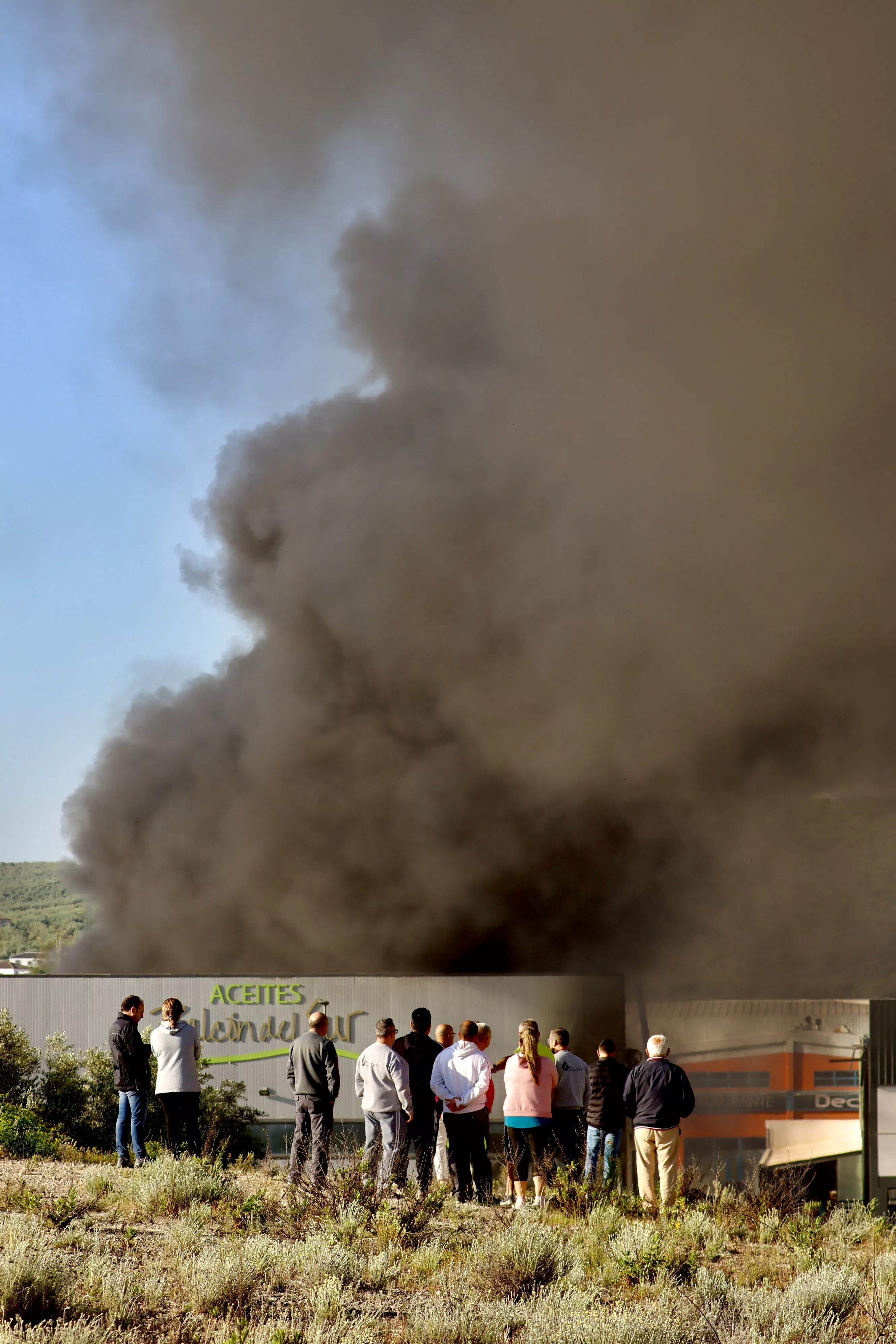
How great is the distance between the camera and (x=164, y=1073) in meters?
8.71

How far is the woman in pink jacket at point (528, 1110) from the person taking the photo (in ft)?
27.4

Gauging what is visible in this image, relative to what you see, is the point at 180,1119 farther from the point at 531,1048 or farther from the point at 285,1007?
the point at 285,1007

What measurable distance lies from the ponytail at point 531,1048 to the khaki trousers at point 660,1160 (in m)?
0.78

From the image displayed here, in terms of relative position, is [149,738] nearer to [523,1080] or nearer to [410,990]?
[410,990]

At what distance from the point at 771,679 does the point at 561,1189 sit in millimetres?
16296

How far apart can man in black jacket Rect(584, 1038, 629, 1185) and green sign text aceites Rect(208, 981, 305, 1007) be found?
402 inches

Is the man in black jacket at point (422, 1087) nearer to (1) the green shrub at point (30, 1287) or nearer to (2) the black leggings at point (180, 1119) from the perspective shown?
(2) the black leggings at point (180, 1119)

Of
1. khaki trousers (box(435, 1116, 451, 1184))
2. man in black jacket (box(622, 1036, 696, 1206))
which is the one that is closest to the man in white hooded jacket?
man in black jacket (box(622, 1036, 696, 1206))

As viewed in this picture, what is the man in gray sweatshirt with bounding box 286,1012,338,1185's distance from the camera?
26.5 feet

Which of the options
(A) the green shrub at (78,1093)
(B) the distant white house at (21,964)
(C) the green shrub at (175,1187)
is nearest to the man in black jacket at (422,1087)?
(C) the green shrub at (175,1187)

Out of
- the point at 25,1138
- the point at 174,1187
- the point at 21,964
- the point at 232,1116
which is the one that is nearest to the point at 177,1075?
the point at 174,1187

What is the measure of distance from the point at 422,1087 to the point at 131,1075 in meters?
2.11

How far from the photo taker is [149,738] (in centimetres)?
2978

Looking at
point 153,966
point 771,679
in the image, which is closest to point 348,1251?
point 771,679
